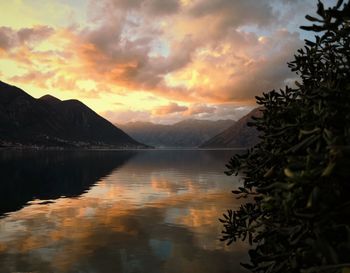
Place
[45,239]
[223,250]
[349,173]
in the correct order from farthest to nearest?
[45,239] → [223,250] → [349,173]

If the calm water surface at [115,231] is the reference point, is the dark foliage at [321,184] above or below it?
above

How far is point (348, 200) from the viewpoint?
6.92 meters

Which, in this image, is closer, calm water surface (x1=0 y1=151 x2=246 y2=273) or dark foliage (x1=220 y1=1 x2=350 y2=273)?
dark foliage (x1=220 y1=1 x2=350 y2=273)

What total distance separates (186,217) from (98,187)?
41.5 m

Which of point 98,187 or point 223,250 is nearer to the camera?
point 223,250

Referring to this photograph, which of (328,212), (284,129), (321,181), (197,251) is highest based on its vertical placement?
(284,129)

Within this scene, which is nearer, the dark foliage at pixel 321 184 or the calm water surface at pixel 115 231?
the dark foliage at pixel 321 184

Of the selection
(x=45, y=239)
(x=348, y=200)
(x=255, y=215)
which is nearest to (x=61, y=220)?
(x=45, y=239)

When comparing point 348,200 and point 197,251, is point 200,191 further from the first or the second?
point 348,200

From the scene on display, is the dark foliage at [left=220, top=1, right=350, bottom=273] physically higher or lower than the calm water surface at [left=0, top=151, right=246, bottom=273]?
higher

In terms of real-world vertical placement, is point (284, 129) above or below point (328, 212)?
above

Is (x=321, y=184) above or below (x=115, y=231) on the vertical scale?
above

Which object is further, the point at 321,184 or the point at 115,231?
the point at 115,231

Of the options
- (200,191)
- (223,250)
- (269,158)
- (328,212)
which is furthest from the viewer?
(200,191)
